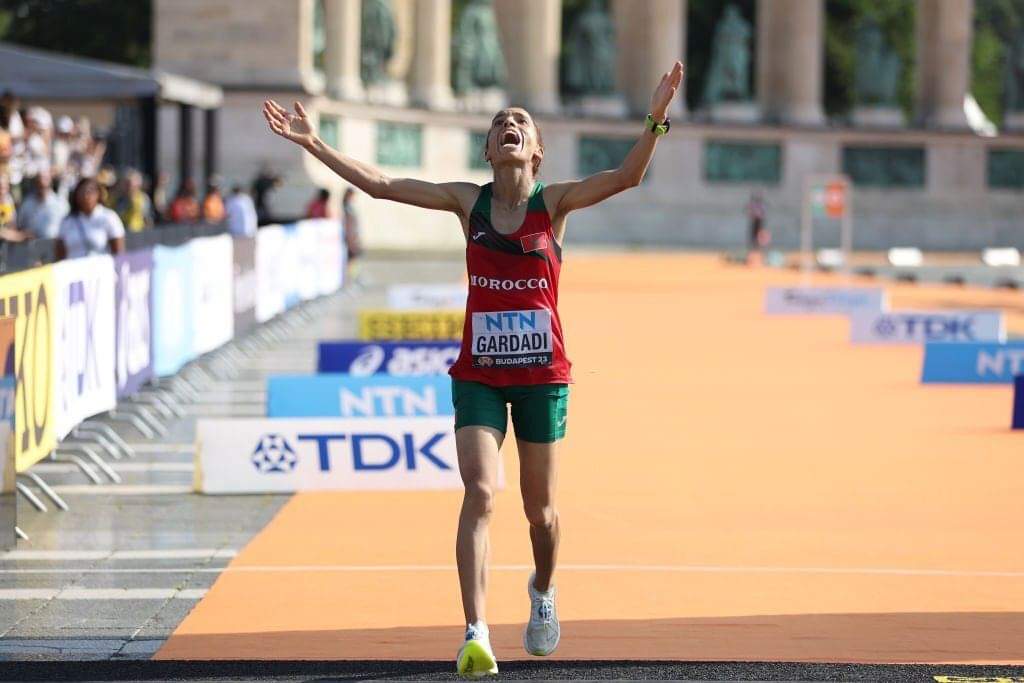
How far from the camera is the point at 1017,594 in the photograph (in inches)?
436

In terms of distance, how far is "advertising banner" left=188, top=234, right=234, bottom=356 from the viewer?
2105 centimetres

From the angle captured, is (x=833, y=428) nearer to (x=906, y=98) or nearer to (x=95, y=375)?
(x=95, y=375)

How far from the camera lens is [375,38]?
210 feet

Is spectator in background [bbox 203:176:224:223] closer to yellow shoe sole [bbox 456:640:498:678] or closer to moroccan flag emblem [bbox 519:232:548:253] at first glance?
moroccan flag emblem [bbox 519:232:548:253]

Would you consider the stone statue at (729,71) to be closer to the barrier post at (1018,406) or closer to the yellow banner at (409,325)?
the yellow banner at (409,325)

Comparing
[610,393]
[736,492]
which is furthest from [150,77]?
[736,492]

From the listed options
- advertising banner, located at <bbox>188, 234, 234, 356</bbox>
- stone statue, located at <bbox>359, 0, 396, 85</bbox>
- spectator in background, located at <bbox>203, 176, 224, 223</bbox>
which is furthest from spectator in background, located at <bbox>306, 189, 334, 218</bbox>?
stone statue, located at <bbox>359, 0, 396, 85</bbox>

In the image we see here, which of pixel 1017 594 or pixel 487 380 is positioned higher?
pixel 487 380

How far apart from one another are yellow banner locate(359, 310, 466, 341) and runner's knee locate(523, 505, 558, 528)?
52.4ft

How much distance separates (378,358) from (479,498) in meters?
12.1

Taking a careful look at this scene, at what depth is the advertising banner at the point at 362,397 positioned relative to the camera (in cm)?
1656

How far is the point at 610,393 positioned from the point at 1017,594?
1197 cm

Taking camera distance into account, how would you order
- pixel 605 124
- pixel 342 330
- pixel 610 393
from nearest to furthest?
pixel 610 393, pixel 342 330, pixel 605 124

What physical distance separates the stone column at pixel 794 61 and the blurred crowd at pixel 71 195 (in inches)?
1409
